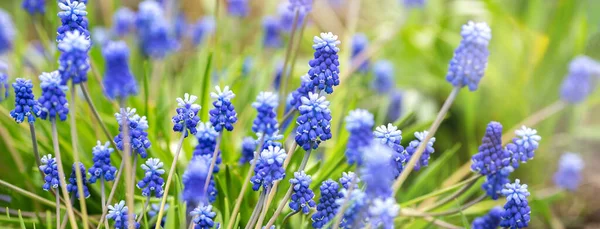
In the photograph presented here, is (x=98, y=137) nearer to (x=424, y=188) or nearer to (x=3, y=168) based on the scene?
(x=3, y=168)

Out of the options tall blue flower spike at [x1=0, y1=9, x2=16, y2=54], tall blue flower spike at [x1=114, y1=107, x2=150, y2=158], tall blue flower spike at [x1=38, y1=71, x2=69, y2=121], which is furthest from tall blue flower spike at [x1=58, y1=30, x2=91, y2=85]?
tall blue flower spike at [x1=0, y1=9, x2=16, y2=54]

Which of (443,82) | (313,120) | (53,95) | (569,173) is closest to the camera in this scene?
(53,95)

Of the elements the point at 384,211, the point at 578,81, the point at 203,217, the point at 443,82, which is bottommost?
the point at 384,211

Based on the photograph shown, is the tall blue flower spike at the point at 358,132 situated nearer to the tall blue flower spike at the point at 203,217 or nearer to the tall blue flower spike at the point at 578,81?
the tall blue flower spike at the point at 203,217

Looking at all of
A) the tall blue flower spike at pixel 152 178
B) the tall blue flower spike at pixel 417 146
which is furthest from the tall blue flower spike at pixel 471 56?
the tall blue flower spike at pixel 152 178

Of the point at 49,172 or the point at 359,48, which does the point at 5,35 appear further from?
the point at 359,48

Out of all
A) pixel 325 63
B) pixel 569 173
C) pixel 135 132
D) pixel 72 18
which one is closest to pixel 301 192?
pixel 325 63
